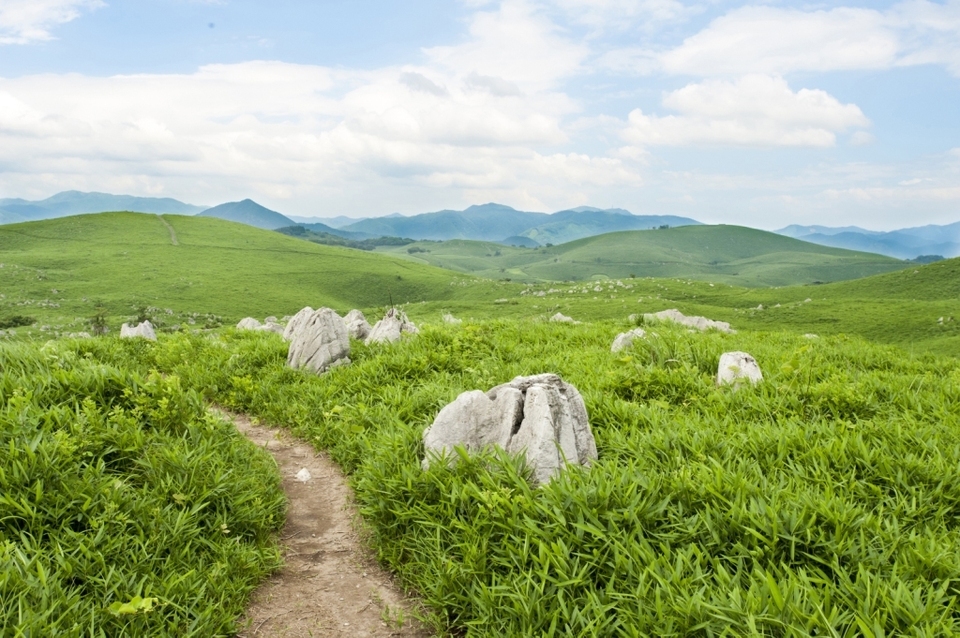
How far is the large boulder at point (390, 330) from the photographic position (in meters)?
13.0

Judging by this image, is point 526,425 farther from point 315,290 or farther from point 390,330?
point 315,290

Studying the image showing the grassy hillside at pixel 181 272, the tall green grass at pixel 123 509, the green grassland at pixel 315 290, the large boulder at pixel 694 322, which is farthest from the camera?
the grassy hillside at pixel 181 272

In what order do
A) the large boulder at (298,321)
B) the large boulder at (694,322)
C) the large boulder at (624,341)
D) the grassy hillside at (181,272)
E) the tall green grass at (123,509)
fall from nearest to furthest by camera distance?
1. the tall green grass at (123,509)
2. the large boulder at (624,341)
3. the large boulder at (298,321)
4. the large boulder at (694,322)
5. the grassy hillside at (181,272)

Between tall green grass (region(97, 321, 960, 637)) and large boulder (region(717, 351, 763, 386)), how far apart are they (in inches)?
9.2

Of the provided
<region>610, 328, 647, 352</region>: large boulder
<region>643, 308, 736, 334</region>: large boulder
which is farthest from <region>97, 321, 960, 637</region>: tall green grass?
<region>643, 308, 736, 334</region>: large boulder

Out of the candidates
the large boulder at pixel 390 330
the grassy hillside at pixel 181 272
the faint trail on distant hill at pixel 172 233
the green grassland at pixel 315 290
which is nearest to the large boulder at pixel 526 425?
the large boulder at pixel 390 330

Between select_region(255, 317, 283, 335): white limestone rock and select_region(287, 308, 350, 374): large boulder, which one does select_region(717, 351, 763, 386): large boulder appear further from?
select_region(255, 317, 283, 335): white limestone rock

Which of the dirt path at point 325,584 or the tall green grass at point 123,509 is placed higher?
the tall green grass at point 123,509

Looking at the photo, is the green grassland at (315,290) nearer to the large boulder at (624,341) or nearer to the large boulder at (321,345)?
the large boulder at (321,345)

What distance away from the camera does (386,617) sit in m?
5.23

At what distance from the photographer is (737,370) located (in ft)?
29.9

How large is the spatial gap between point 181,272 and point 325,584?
110m

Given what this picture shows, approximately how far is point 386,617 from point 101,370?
18.3 feet

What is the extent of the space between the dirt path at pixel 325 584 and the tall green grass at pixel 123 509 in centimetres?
21
